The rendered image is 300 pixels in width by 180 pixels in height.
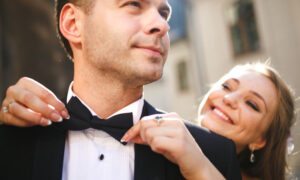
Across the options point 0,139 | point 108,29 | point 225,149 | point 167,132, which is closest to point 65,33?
point 108,29

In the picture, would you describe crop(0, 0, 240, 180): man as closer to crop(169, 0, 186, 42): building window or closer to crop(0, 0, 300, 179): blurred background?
crop(0, 0, 300, 179): blurred background

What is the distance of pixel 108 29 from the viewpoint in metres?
1.61

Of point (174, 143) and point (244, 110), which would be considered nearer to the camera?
point (174, 143)

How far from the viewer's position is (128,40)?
156 centimetres

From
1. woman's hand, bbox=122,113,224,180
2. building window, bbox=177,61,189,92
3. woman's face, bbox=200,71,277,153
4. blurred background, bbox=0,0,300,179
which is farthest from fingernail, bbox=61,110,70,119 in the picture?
building window, bbox=177,61,189,92

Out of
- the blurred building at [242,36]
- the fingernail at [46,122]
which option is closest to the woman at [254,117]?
the fingernail at [46,122]

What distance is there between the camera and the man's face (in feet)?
5.13

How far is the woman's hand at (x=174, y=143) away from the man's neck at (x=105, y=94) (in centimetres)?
39

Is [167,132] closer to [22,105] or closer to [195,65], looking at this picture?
[22,105]

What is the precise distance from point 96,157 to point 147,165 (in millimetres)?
341

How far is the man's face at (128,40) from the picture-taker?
5.13 feet

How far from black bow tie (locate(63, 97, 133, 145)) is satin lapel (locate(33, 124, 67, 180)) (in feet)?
0.30

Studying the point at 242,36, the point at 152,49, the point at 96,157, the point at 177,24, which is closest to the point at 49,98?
the point at 96,157

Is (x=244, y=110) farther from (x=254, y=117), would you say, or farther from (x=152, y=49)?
(x=152, y=49)
